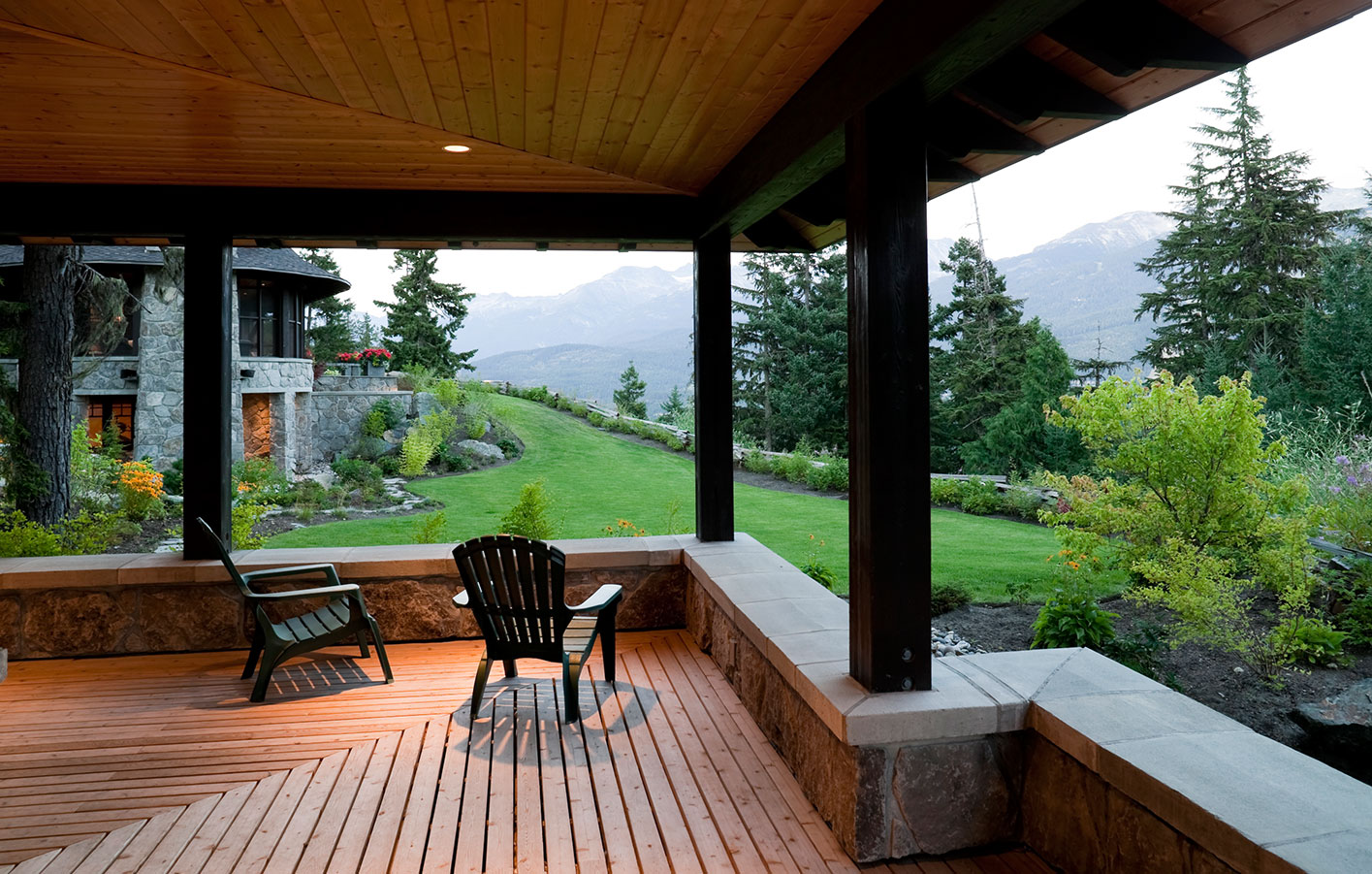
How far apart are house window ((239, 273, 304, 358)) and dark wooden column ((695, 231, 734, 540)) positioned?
41.9 feet

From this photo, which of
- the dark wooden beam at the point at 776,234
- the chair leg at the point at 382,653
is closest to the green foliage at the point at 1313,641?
the dark wooden beam at the point at 776,234

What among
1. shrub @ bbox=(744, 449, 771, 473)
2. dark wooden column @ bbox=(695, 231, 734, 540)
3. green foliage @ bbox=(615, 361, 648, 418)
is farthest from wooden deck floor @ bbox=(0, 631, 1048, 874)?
green foliage @ bbox=(615, 361, 648, 418)

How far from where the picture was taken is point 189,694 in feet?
13.5

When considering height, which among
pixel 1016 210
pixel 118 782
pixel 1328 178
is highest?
pixel 1016 210

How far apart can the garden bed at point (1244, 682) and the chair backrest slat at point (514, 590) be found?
3.58 m

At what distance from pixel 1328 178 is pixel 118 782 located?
21.0 metres

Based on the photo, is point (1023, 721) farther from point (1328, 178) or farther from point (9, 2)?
point (1328, 178)

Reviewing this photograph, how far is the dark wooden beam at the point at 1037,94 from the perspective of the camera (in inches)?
104

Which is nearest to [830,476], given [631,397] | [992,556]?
[992,556]

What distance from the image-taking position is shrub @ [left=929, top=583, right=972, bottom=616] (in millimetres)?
7117

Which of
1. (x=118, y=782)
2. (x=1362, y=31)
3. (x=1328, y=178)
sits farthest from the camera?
(x=1362, y=31)

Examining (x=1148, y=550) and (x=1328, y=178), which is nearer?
(x=1148, y=550)

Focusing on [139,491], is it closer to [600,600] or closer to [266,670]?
[266,670]

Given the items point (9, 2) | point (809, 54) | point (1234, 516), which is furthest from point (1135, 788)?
point (1234, 516)
